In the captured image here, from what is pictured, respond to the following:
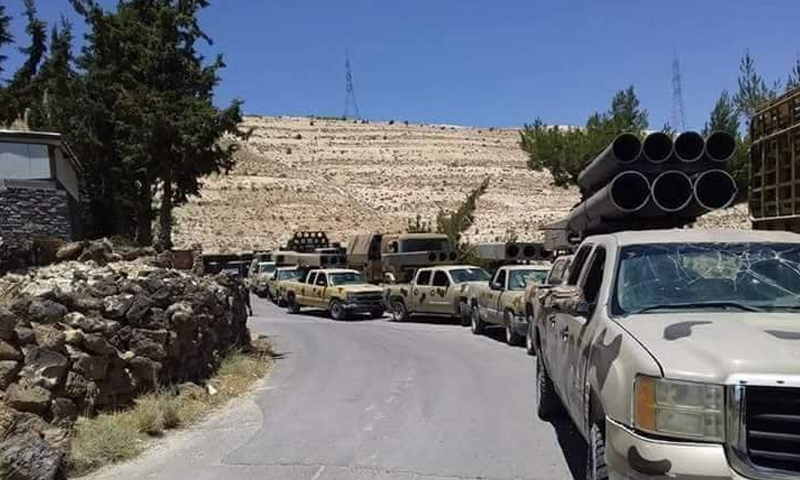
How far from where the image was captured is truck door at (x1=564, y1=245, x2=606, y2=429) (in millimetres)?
5391

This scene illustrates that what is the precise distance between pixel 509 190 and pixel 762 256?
6581cm

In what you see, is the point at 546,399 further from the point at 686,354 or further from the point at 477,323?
the point at 477,323

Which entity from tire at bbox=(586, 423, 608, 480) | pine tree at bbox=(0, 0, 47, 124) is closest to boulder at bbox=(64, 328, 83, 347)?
tire at bbox=(586, 423, 608, 480)

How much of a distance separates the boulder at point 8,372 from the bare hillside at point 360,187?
41477 millimetres

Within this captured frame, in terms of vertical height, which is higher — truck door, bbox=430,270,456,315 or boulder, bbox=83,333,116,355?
Answer: boulder, bbox=83,333,116,355

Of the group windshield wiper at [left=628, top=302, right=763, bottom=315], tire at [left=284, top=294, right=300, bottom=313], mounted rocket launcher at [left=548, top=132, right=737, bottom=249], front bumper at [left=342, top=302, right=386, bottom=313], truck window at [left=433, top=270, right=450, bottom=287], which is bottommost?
tire at [left=284, top=294, right=300, bottom=313]

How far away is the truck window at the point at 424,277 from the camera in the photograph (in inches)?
939

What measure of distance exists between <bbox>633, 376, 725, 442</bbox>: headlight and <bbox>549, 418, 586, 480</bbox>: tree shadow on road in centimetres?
270

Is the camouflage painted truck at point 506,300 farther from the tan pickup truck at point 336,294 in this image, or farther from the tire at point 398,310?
the tan pickup truck at point 336,294

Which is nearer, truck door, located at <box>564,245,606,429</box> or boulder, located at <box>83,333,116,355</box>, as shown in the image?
truck door, located at <box>564,245,606,429</box>

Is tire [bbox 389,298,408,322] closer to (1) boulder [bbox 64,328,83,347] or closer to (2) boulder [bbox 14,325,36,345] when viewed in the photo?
(1) boulder [bbox 64,328,83,347]

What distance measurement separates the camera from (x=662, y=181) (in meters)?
9.02

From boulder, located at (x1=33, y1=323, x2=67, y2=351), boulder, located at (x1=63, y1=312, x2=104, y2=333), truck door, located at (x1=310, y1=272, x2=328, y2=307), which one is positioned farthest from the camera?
truck door, located at (x1=310, y1=272, x2=328, y2=307)

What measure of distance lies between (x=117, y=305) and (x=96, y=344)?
108cm
